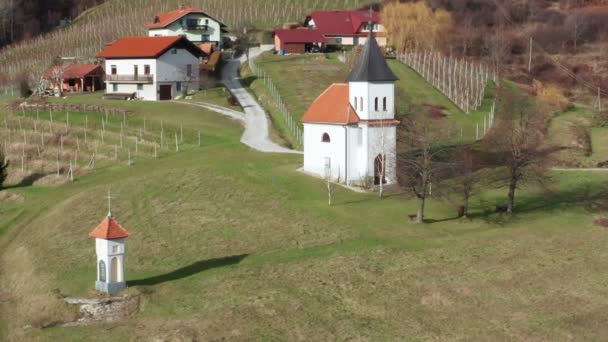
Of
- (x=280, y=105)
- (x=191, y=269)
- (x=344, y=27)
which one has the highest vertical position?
(x=344, y=27)

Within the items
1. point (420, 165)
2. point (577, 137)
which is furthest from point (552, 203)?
point (577, 137)

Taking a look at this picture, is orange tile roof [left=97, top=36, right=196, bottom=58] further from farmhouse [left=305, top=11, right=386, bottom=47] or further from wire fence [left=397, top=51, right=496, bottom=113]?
farmhouse [left=305, top=11, right=386, bottom=47]

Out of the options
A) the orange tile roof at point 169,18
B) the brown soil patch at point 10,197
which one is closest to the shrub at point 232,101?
the orange tile roof at point 169,18

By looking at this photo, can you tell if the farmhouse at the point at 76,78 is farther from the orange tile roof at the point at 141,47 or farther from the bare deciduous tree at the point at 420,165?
the bare deciduous tree at the point at 420,165

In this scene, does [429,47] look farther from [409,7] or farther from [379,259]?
[379,259]

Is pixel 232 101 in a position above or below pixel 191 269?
above

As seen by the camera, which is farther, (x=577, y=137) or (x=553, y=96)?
(x=553, y=96)

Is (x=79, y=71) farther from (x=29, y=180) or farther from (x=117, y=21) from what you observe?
(x=117, y=21)
